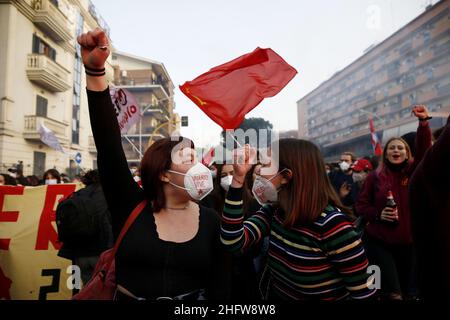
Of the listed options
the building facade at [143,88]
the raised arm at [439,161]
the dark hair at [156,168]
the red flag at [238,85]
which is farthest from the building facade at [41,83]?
the building facade at [143,88]

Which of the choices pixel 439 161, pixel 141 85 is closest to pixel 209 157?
pixel 439 161

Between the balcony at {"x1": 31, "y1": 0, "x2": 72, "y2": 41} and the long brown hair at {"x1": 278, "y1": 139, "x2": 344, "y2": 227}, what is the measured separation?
2035 centimetres

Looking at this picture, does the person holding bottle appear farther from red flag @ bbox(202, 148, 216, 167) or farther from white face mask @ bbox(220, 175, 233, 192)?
red flag @ bbox(202, 148, 216, 167)

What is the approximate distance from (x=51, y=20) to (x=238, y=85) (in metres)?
20.0

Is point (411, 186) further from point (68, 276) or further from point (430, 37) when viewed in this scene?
point (430, 37)

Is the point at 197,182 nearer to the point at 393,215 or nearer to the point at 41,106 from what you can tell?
the point at 393,215

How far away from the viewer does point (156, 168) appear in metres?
1.88

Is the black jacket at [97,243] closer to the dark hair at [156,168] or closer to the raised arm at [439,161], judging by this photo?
the dark hair at [156,168]

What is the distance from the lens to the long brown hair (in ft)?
5.68

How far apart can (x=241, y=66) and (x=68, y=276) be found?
3022mm

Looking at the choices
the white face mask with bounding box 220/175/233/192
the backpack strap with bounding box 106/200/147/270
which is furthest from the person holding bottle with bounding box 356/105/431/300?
the backpack strap with bounding box 106/200/147/270

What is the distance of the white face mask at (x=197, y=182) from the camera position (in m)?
1.85

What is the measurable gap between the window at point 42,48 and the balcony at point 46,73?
0.87m
